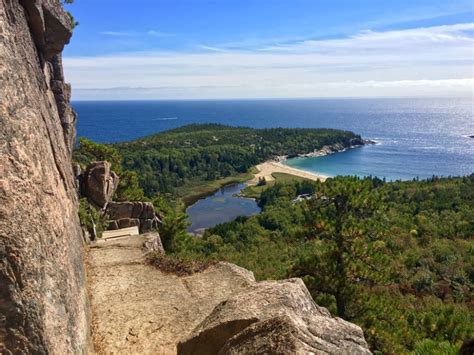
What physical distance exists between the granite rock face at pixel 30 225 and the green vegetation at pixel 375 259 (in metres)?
9.32

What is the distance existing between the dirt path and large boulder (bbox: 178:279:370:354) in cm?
268

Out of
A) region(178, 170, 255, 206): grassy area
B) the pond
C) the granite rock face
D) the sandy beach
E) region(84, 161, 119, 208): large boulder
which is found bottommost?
the pond

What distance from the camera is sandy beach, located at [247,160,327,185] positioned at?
371 feet

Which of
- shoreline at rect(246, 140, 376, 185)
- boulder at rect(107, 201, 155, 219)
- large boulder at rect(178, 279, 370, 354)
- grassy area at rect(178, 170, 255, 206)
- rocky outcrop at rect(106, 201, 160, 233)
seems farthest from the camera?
shoreline at rect(246, 140, 376, 185)

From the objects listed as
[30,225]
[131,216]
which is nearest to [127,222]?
[131,216]

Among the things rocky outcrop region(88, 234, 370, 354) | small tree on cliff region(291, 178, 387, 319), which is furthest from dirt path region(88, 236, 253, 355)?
small tree on cliff region(291, 178, 387, 319)

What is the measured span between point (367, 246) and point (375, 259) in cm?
68

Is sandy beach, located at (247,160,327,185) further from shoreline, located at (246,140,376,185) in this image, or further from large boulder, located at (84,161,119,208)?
large boulder, located at (84,161,119,208)

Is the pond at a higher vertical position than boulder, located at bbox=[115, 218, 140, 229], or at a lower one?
lower

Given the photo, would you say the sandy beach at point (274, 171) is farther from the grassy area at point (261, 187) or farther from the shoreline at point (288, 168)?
the grassy area at point (261, 187)

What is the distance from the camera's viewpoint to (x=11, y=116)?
6664mm

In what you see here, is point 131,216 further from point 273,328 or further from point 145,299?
point 273,328

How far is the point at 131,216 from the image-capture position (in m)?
29.8

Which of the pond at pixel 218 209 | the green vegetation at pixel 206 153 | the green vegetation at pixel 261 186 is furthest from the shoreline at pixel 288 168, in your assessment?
the pond at pixel 218 209
